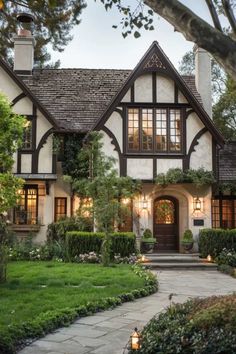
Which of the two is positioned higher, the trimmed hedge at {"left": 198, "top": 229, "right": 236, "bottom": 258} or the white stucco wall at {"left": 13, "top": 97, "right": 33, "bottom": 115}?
the white stucco wall at {"left": 13, "top": 97, "right": 33, "bottom": 115}

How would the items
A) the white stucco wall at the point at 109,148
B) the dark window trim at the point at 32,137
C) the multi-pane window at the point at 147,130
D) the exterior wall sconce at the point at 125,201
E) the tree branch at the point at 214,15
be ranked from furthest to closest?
the dark window trim at the point at 32,137 → the multi-pane window at the point at 147,130 → the white stucco wall at the point at 109,148 → the exterior wall sconce at the point at 125,201 → the tree branch at the point at 214,15

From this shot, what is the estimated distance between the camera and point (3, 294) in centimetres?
977

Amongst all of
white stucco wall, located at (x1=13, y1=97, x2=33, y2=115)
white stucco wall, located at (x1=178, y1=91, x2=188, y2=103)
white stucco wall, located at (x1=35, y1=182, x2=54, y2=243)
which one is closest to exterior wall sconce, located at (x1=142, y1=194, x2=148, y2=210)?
white stucco wall, located at (x1=35, y1=182, x2=54, y2=243)

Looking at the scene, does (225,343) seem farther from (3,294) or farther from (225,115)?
(225,115)

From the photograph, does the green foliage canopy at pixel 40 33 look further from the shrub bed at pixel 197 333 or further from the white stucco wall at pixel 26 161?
the shrub bed at pixel 197 333

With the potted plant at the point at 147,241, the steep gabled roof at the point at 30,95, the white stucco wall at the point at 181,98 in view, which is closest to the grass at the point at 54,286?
the potted plant at the point at 147,241

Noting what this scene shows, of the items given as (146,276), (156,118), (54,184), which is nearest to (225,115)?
(156,118)

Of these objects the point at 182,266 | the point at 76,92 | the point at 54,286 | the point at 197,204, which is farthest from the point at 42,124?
the point at 54,286

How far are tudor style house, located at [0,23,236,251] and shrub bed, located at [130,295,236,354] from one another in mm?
12883

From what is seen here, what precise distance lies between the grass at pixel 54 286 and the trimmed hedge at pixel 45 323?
212mm

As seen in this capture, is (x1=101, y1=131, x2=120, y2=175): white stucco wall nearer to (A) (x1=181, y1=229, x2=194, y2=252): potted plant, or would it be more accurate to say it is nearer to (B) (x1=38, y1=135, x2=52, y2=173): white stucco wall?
(B) (x1=38, y1=135, x2=52, y2=173): white stucco wall

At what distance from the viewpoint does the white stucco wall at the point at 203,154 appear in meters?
19.5

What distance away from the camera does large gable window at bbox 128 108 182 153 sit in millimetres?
19422

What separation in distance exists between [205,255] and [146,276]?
5919 mm
